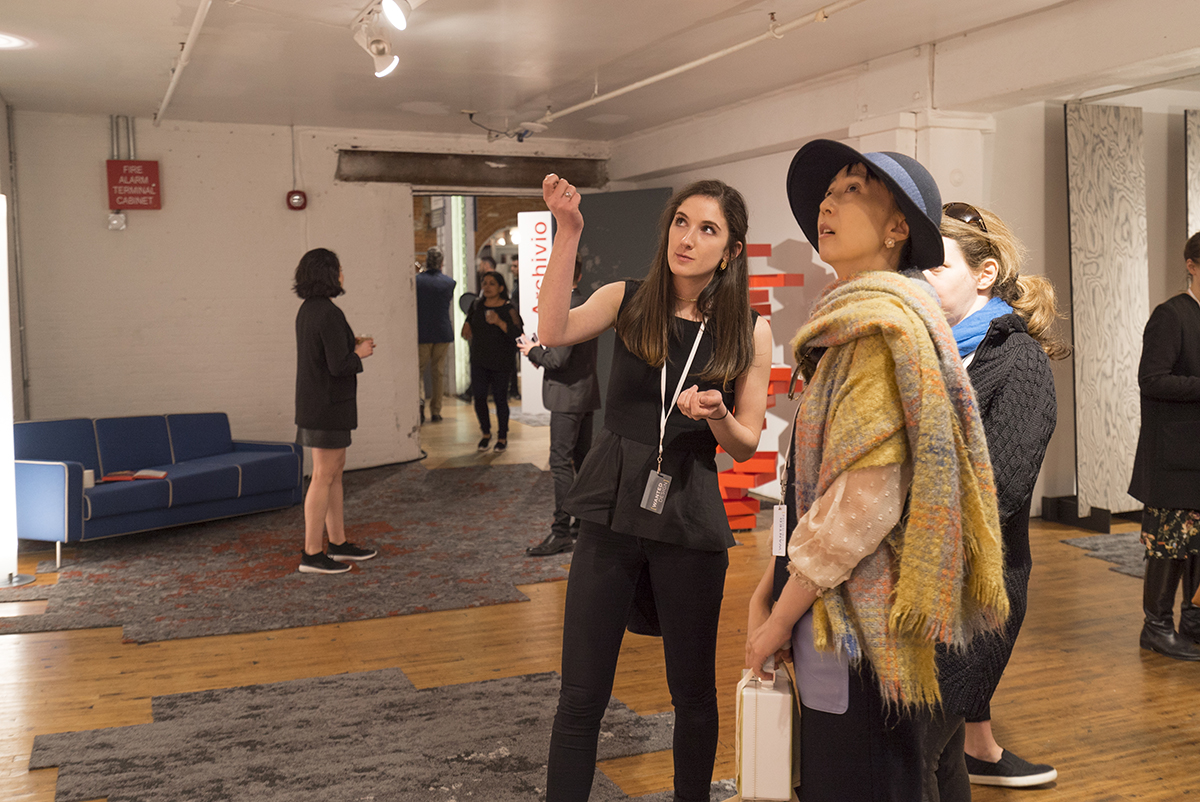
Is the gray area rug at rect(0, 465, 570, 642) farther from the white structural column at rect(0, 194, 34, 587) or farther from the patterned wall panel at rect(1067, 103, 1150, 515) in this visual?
the patterned wall panel at rect(1067, 103, 1150, 515)

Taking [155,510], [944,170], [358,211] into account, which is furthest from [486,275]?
[944,170]

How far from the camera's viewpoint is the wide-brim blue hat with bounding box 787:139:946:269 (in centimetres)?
135

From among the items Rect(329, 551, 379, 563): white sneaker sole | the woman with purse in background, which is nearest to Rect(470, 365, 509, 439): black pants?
Rect(329, 551, 379, 563): white sneaker sole

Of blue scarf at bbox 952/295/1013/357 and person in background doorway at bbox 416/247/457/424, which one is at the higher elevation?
person in background doorway at bbox 416/247/457/424

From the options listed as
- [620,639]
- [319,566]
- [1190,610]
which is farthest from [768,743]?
[319,566]

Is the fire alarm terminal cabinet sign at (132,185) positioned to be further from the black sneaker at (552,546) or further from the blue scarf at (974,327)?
the blue scarf at (974,327)

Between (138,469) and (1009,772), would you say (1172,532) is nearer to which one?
(1009,772)

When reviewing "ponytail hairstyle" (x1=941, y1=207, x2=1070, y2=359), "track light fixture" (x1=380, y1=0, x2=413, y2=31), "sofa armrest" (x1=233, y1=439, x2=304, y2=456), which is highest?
"track light fixture" (x1=380, y1=0, x2=413, y2=31)

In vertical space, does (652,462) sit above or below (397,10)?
below

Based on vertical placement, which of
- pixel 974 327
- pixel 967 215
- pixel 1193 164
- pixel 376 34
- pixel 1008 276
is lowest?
pixel 974 327

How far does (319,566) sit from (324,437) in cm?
77

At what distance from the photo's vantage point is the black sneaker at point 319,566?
199 inches

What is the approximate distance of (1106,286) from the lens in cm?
600

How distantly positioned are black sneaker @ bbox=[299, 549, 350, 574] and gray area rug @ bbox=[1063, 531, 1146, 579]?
13.7 ft
